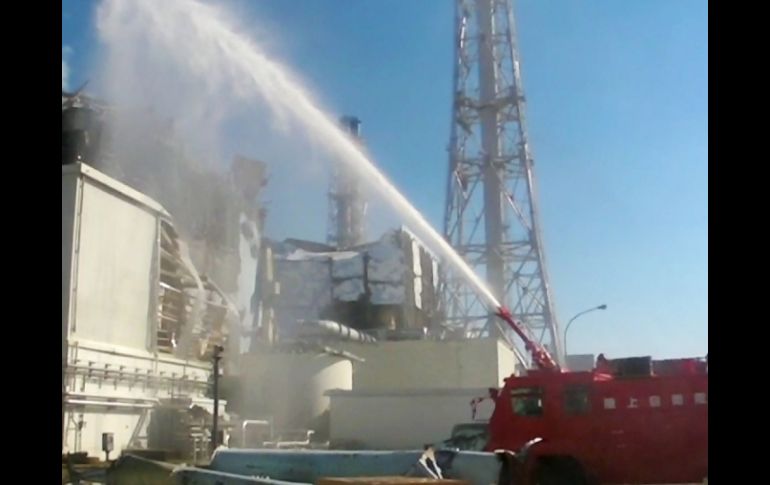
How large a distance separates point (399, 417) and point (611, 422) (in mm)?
21154

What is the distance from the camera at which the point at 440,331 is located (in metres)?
52.0

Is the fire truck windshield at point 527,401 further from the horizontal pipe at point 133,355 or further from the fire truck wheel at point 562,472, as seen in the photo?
the horizontal pipe at point 133,355

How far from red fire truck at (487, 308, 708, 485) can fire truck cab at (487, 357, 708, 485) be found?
0.7 inches

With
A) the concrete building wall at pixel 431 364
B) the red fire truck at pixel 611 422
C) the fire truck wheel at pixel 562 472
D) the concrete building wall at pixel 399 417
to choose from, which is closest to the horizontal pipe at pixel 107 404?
the concrete building wall at pixel 399 417

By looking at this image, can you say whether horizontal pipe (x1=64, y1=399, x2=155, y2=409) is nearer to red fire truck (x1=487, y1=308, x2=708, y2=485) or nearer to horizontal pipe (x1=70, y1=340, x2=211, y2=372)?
horizontal pipe (x1=70, y1=340, x2=211, y2=372)

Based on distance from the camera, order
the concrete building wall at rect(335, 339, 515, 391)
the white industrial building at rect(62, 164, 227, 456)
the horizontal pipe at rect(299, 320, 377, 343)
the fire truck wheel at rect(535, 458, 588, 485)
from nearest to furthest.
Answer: the fire truck wheel at rect(535, 458, 588, 485) → the white industrial building at rect(62, 164, 227, 456) → the concrete building wall at rect(335, 339, 515, 391) → the horizontal pipe at rect(299, 320, 377, 343)

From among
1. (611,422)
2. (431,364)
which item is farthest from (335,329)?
(611,422)

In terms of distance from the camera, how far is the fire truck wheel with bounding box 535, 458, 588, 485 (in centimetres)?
1577

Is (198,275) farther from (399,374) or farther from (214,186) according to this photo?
(399,374)

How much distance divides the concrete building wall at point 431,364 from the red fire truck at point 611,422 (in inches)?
1019

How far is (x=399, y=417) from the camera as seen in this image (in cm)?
3678

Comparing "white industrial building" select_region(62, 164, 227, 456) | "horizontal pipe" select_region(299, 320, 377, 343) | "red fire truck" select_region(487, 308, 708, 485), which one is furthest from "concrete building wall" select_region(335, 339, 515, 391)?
"red fire truck" select_region(487, 308, 708, 485)

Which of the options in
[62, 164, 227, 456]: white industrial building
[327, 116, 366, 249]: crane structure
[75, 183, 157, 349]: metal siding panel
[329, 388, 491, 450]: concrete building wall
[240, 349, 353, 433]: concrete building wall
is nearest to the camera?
[62, 164, 227, 456]: white industrial building

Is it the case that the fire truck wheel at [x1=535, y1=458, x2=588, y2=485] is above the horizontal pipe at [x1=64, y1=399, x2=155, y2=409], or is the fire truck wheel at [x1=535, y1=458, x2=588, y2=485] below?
below
